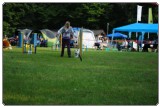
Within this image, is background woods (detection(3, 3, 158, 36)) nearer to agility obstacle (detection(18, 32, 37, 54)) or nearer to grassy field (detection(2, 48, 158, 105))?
agility obstacle (detection(18, 32, 37, 54))

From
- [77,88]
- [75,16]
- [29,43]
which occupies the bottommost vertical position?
[77,88]

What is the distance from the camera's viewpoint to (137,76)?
8.26 m

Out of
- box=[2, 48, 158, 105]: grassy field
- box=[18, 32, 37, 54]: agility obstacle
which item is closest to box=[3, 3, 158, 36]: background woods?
box=[18, 32, 37, 54]: agility obstacle

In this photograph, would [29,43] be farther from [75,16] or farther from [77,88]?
[75,16]

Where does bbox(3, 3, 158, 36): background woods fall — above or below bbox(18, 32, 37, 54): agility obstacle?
above

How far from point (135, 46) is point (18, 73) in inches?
728

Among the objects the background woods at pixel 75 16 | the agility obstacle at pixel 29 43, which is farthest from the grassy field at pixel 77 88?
the background woods at pixel 75 16

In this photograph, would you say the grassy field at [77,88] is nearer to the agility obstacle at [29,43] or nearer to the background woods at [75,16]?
the agility obstacle at [29,43]

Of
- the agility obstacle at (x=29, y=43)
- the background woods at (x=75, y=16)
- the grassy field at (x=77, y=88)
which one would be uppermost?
the background woods at (x=75, y=16)

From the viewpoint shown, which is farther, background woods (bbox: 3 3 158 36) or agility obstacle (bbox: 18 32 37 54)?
background woods (bbox: 3 3 158 36)

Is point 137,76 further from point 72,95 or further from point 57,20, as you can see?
point 57,20

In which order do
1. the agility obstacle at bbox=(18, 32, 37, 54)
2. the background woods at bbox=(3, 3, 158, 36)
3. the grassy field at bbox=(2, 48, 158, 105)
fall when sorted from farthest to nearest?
the background woods at bbox=(3, 3, 158, 36) < the agility obstacle at bbox=(18, 32, 37, 54) < the grassy field at bbox=(2, 48, 158, 105)

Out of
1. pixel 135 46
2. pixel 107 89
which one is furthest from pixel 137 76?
pixel 135 46

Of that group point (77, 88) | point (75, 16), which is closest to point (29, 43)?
point (77, 88)
